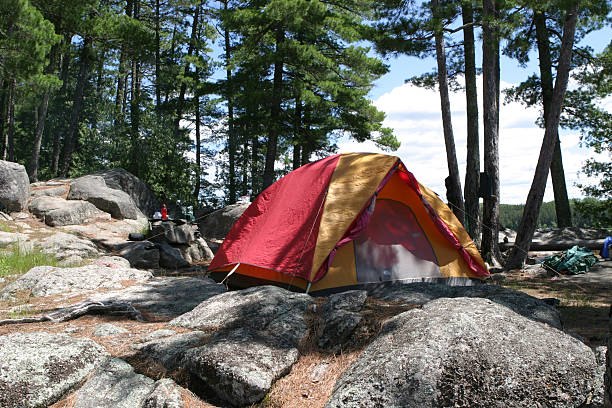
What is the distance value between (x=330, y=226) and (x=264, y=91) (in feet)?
37.5

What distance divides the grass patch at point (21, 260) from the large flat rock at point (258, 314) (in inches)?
186

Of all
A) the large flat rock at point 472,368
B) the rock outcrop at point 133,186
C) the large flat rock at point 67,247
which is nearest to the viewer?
the large flat rock at point 472,368

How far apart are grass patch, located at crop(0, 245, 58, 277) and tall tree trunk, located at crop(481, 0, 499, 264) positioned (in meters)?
9.25

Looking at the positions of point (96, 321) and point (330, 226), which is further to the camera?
point (330, 226)

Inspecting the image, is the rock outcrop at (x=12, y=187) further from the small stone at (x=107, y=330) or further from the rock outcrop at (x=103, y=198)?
the small stone at (x=107, y=330)

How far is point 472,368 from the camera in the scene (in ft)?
8.68

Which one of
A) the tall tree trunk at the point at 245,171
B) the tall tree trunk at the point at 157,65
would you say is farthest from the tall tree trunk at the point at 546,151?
the tall tree trunk at the point at 157,65

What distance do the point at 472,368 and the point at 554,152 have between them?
52.0 feet

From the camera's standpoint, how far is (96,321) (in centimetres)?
462

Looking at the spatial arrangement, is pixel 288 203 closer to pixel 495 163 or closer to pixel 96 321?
pixel 96 321

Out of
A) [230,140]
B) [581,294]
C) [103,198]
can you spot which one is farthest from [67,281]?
[230,140]

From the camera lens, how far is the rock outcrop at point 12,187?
39.6ft

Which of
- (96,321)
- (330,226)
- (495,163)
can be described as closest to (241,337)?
(96,321)

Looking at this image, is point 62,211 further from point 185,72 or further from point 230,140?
point 185,72
